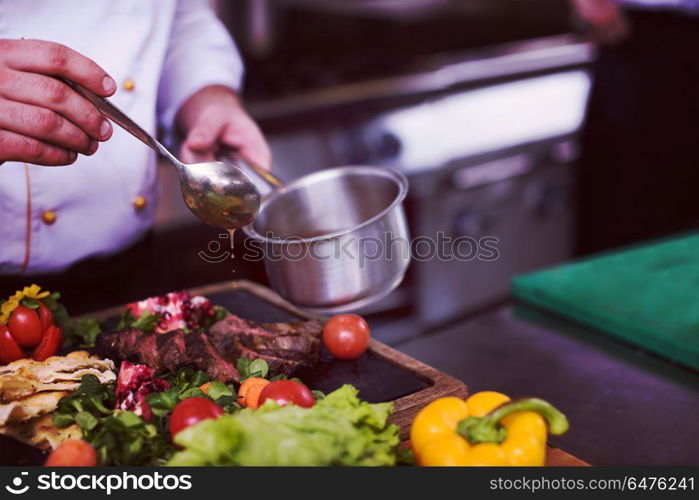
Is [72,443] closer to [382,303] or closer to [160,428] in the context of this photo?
[160,428]

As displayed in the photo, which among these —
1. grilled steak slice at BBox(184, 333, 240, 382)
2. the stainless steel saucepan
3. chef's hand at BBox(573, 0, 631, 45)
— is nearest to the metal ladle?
the stainless steel saucepan

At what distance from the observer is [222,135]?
1536 millimetres

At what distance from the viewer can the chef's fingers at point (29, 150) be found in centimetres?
105

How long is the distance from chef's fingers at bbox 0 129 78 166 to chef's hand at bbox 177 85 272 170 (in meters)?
0.40

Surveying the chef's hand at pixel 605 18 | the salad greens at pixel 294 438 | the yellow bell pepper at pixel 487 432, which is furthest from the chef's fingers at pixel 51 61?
the chef's hand at pixel 605 18

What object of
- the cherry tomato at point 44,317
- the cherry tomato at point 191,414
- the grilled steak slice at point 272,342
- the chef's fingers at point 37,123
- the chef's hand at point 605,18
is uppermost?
the chef's hand at point 605,18

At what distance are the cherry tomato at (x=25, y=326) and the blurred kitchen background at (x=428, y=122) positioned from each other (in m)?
0.93

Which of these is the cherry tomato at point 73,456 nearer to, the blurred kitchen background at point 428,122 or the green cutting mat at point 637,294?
the green cutting mat at point 637,294

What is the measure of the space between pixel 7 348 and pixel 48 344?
6cm

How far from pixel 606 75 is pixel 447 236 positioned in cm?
100

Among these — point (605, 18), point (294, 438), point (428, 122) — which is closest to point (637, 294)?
point (294, 438)

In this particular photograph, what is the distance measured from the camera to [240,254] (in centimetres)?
234

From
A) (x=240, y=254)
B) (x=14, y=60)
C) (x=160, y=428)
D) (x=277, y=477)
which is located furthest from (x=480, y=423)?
(x=240, y=254)

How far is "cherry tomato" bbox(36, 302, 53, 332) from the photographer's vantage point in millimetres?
1293
